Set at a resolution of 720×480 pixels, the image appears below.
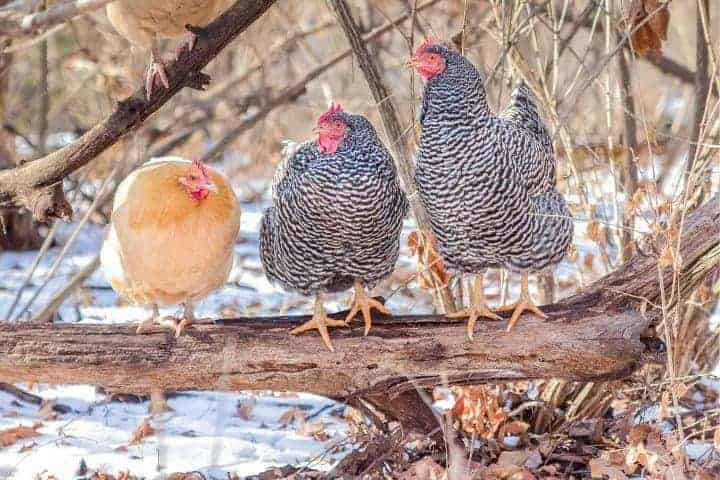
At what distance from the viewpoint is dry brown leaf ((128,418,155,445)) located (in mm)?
4055

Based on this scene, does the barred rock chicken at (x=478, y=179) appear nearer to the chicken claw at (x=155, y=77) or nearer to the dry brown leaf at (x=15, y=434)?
the chicken claw at (x=155, y=77)

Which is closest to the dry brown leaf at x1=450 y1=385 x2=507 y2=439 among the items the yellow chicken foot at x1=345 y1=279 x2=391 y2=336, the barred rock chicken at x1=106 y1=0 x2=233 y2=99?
the yellow chicken foot at x1=345 y1=279 x2=391 y2=336

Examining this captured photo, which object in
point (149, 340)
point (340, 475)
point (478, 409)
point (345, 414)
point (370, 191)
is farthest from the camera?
point (345, 414)

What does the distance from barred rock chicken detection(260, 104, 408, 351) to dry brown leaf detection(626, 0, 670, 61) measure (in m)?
1.33

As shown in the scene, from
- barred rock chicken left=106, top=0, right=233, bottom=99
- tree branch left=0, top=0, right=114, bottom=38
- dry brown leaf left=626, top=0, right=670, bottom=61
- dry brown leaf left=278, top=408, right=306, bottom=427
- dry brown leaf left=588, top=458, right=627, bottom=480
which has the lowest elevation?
dry brown leaf left=588, top=458, right=627, bottom=480

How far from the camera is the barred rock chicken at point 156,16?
12.4 ft

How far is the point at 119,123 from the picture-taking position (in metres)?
3.26

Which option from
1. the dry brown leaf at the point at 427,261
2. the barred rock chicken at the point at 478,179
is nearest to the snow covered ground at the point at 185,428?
the dry brown leaf at the point at 427,261

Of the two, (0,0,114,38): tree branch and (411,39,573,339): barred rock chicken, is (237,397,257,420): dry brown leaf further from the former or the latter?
Answer: (0,0,114,38): tree branch

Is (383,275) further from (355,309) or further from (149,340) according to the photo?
(149,340)

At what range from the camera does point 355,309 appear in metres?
3.44

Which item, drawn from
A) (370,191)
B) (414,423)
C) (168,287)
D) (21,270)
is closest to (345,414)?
(414,423)

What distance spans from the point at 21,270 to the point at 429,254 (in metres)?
3.47

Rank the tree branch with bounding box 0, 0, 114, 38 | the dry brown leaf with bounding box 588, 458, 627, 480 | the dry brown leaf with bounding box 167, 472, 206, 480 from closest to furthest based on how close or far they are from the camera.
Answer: the tree branch with bounding box 0, 0, 114, 38 → the dry brown leaf with bounding box 588, 458, 627, 480 → the dry brown leaf with bounding box 167, 472, 206, 480
